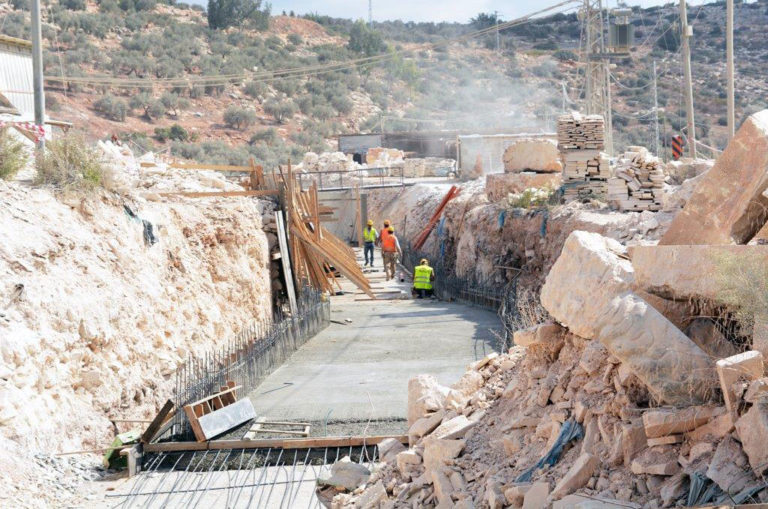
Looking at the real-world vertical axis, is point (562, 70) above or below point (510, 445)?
above

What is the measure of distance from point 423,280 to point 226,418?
1085 cm

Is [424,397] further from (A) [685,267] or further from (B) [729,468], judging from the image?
(B) [729,468]

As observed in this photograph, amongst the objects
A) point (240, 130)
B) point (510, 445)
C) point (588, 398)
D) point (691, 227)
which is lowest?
point (510, 445)

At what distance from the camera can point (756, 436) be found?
467cm

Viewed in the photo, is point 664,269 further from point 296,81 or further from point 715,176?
point 296,81

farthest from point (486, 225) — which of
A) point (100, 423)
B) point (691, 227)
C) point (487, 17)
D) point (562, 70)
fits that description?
point (487, 17)

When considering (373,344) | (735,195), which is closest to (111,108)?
(373,344)

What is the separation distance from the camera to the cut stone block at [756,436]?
461cm

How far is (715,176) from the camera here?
6.70 m

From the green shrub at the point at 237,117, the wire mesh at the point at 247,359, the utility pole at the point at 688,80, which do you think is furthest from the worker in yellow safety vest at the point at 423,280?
the green shrub at the point at 237,117

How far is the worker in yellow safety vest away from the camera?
20391 mm

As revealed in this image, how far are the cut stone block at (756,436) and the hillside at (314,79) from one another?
3840cm

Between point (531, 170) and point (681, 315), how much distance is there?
16.5 meters

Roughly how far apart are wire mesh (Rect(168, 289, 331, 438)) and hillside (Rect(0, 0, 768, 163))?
88.1ft
